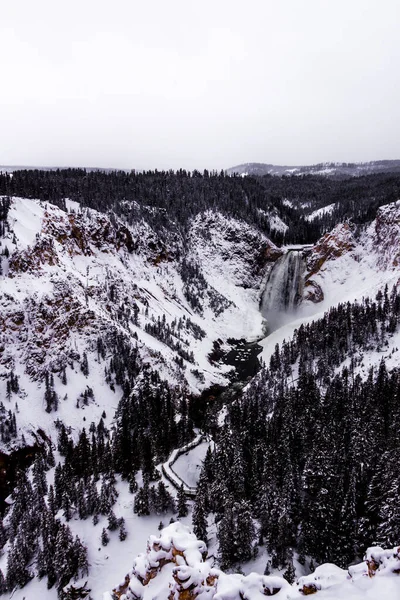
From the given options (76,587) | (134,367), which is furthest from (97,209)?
(76,587)

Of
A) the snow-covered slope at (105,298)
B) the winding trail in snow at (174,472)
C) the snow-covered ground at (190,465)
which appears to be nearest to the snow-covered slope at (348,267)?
the snow-covered slope at (105,298)

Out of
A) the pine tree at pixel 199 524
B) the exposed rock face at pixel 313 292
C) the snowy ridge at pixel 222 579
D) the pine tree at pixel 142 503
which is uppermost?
the snowy ridge at pixel 222 579

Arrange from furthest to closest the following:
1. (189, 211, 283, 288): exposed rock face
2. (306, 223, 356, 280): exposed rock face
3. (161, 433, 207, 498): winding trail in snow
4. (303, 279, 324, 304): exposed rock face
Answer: (189, 211, 283, 288): exposed rock face < (306, 223, 356, 280): exposed rock face < (303, 279, 324, 304): exposed rock face < (161, 433, 207, 498): winding trail in snow

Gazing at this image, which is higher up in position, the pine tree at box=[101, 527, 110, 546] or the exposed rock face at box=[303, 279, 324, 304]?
the exposed rock face at box=[303, 279, 324, 304]

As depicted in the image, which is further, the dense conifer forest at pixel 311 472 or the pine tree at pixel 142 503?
the pine tree at pixel 142 503

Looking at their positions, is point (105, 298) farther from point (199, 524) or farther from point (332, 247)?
point (332, 247)

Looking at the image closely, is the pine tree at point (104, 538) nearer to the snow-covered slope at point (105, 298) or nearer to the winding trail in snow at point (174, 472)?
the winding trail in snow at point (174, 472)

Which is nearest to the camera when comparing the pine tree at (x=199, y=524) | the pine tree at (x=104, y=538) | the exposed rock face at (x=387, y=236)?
the pine tree at (x=199, y=524)

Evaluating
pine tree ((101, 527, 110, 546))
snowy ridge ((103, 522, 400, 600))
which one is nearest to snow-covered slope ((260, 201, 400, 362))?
pine tree ((101, 527, 110, 546))

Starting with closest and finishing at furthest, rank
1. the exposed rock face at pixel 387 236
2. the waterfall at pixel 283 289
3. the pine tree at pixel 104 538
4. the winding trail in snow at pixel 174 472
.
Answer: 1. the pine tree at pixel 104 538
2. the winding trail in snow at pixel 174 472
3. the exposed rock face at pixel 387 236
4. the waterfall at pixel 283 289

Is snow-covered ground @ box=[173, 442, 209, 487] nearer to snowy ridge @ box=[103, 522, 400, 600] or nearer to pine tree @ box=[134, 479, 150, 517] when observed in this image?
pine tree @ box=[134, 479, 150, 517]
